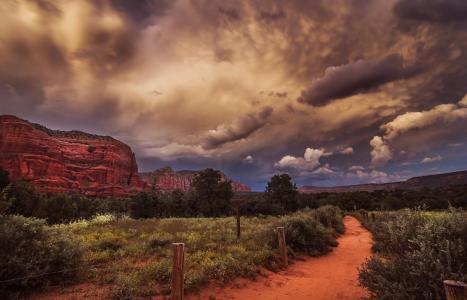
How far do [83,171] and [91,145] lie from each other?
58.6ft

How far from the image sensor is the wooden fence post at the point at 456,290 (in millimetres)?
3053

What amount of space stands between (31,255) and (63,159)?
14909cm

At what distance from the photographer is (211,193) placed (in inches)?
1991

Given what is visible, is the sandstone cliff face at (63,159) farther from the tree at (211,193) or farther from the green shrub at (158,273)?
the green shrub at (158,273)

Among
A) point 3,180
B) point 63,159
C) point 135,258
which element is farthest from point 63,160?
point 135,258

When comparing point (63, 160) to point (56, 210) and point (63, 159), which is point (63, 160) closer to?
point (63, 159)

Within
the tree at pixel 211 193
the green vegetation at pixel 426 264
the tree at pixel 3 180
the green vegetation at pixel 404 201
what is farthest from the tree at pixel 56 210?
the green vegetation at pixel 404 201

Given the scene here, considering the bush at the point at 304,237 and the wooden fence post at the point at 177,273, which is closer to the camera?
the wooden fence post at the point at 177,273

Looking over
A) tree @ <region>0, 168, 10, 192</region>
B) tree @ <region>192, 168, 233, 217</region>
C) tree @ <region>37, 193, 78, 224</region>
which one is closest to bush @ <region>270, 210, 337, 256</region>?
tree @ <region>37, 193, 78, 224</region>

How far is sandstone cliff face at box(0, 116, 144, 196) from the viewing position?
11225 centimetres

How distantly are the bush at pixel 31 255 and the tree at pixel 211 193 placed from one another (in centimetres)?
3977

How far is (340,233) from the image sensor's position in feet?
74.5

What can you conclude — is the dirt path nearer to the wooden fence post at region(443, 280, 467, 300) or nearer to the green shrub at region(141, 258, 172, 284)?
the green shrub at region(141, 258, 172, 284)

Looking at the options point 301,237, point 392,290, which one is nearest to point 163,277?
point 392,290
